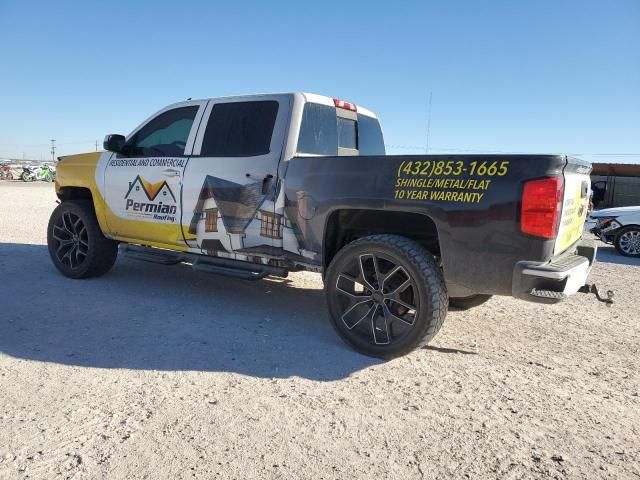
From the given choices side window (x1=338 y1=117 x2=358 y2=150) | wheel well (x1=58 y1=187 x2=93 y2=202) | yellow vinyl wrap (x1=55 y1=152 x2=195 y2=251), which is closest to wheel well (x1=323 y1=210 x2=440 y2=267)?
side window (x1=338 y1=117 x2=358 y2=150)

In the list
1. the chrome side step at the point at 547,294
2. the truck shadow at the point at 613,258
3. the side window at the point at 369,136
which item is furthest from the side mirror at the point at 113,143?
the truck shadow at the point at 613,258

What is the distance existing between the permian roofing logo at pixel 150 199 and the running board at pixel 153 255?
0.39m

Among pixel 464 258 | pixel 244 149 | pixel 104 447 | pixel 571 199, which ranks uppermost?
pixel 244 149

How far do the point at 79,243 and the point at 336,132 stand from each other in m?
3.38

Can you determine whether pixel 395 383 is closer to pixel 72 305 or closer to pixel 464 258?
pixel 464 258

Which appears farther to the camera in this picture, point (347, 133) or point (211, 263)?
point (347, 133)

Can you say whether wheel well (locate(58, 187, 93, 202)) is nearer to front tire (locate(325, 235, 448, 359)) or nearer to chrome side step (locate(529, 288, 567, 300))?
front tire (locate(325, 235, 448, 359))

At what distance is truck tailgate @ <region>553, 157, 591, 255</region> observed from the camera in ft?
10.6

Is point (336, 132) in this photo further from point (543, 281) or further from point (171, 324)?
point (543, 281)

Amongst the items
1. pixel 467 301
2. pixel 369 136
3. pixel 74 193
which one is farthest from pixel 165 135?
pixel 467 301

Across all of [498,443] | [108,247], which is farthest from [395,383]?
[108,247]

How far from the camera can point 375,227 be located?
4.11 metres

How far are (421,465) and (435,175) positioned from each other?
1.89m

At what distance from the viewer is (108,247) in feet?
19.0
